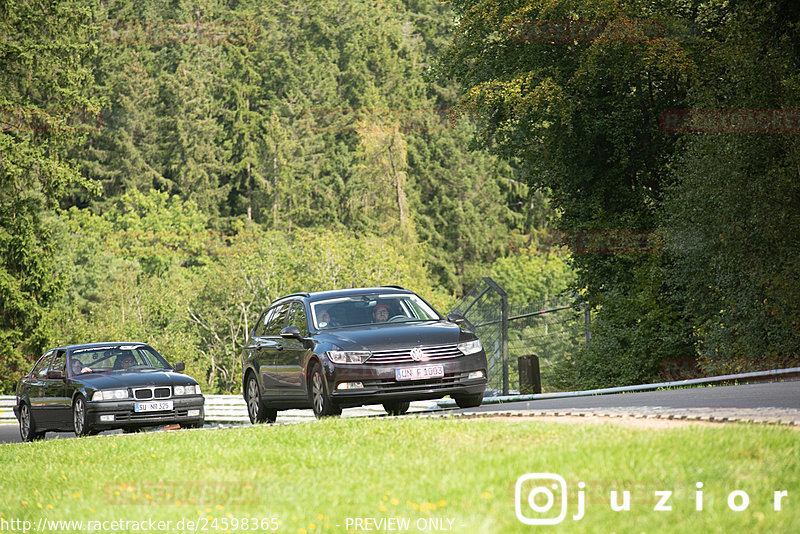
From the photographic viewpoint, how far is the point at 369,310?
16312mm

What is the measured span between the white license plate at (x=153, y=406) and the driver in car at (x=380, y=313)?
443 cm

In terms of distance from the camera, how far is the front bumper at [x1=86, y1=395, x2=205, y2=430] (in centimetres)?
1839

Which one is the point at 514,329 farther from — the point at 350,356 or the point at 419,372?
the point at 350,356

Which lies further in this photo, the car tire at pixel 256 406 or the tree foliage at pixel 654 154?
the tree foliage at pixel 654 154

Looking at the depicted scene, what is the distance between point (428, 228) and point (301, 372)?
79712 mm

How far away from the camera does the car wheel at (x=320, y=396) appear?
590 inches

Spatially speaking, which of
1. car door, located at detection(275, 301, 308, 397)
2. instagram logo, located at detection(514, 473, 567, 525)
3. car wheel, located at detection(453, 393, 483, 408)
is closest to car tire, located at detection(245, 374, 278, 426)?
car door, located at detection(275, 301, 308, 397)

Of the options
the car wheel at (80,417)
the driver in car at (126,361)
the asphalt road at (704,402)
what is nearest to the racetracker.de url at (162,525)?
the asphalt road at (704,402)

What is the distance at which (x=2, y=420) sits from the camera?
3094cm

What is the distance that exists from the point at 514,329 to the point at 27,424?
13.8 metres

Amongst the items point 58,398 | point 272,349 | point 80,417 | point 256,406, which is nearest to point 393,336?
point 272,349

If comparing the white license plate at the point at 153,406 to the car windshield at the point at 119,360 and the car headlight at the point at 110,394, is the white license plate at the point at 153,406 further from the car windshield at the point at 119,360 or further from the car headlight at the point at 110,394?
the car windshield at the point at 119,360

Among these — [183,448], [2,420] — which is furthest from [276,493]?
[2,420]

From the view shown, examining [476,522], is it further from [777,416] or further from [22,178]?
[22,178]
